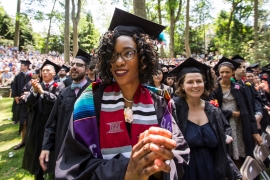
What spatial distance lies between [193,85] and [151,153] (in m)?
1.85

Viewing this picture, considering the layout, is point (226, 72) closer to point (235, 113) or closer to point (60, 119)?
point (235, 113)

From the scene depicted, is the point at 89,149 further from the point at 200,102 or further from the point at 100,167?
the point at 200,102

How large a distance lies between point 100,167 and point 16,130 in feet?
23.4

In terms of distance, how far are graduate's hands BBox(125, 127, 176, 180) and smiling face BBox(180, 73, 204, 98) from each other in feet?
5.79

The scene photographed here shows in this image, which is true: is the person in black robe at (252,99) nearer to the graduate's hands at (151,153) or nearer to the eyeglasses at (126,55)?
the eyeglasses at (126,55)

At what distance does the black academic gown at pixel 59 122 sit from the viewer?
2877 millimetres

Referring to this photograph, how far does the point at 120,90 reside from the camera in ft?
4.83

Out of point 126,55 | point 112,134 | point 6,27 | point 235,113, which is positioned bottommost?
point 235,113

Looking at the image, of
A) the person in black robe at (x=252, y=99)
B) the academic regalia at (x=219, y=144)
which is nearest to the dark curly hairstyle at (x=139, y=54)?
the academic regalia at (x=219, y=144)

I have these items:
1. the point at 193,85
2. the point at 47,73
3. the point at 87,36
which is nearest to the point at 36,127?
the point at 47,73

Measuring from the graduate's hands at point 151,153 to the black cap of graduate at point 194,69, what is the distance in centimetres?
200

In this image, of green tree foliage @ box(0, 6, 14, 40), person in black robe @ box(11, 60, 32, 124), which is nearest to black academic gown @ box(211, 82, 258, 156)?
person in black robe @ box(11, 60, 32, 124)

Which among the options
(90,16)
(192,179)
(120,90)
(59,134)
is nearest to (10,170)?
(59,134)

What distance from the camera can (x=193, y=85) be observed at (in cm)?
262
